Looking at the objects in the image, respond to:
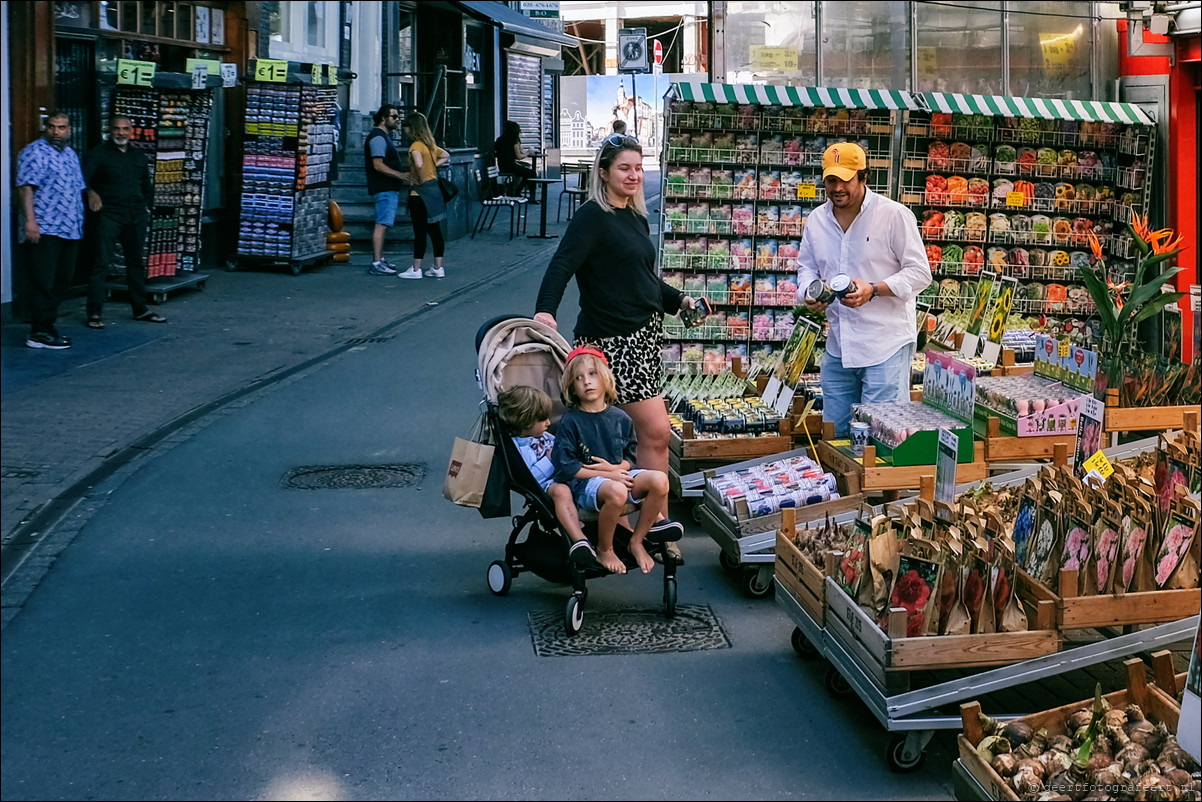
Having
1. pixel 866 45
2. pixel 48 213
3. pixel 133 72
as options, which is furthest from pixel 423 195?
pixel 866 45

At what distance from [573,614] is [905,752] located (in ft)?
5.96

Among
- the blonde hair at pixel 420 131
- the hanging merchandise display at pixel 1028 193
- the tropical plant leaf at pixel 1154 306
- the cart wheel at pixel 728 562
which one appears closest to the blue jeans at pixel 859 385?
the cart wheel at pixel 728 562

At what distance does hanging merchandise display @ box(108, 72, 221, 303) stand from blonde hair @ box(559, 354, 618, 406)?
9734 mm

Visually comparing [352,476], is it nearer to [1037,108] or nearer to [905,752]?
[905,752]

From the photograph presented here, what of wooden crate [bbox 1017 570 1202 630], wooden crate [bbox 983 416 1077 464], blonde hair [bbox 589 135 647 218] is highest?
blonde hair [bbox 589 135 647 218]

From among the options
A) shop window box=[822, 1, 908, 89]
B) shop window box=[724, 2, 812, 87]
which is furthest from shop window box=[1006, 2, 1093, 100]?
shop window box=[724, 2, 812, 87]

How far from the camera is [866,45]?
11.5 m

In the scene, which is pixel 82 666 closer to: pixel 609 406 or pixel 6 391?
pixel 609 406

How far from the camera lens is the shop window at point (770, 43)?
36.1ft

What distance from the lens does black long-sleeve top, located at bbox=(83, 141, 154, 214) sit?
13.6 meters

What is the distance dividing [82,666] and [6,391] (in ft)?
19.7

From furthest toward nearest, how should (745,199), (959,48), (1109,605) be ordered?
(959,48)
(745,199)
(1109,605)

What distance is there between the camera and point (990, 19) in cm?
1178

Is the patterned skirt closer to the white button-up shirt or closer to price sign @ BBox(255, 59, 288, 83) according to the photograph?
the white button-up shirt
